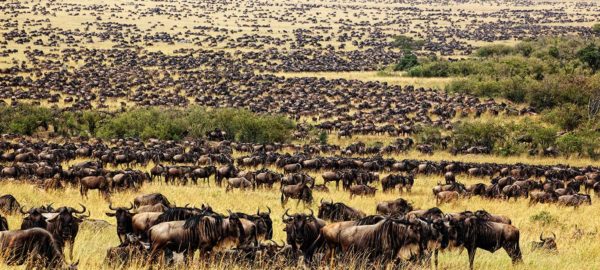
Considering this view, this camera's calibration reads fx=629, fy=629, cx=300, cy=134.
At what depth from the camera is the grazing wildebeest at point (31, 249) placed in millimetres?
9680

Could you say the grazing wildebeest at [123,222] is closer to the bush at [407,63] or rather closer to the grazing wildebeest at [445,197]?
the grazing wildebeest at [445,197]

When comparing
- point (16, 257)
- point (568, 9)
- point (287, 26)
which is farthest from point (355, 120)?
point (568, 9)

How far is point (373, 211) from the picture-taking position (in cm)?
2089

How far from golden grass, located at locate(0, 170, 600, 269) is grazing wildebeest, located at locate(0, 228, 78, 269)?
0.64 m

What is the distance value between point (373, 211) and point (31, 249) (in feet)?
42.4

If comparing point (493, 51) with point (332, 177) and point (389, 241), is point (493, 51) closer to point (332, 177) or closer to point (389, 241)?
point (332, 177)

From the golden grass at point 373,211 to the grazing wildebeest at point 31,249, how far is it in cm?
64

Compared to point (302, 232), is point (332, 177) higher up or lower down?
lower down

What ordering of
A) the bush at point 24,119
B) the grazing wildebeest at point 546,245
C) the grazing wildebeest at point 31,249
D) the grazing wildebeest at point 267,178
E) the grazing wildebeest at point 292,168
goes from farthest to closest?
the bush at point 24,119 → the grazing wildebeest at point 292,168 → the grazing wildebeest at point 267,178 → the grazing wildebeest at point 546,245 → the grazing wildebeest at point 31,249

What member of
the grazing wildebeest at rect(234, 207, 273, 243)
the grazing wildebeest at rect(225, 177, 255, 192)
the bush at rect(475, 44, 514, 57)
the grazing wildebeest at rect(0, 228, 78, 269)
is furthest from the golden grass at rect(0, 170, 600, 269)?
the bush at rect(475, 44, 514, 57)

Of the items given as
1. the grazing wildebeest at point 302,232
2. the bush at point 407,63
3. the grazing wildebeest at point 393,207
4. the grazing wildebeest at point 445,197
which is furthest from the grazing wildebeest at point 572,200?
the bush at point 407,63

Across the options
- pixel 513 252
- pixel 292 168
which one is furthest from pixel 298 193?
pixel 292 168

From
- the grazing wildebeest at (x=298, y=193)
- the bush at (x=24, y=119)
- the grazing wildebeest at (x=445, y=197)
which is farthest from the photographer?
the bush at (x=24, y=119)

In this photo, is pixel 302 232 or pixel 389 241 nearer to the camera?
pixel 389 241
